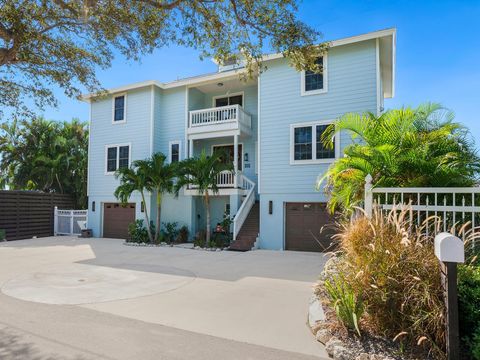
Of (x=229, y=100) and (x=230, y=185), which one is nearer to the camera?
(x=230, y=185)

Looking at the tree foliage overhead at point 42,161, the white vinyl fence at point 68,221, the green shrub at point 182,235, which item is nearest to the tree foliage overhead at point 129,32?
the green shrub at point 182,235

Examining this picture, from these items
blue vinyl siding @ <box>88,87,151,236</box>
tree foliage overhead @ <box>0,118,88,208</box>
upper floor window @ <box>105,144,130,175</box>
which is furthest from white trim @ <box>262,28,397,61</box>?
tree foliage overhead @ <box>0,118,88,208</box>

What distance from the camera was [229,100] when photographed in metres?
16.8

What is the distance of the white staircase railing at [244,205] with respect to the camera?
13.5 meters

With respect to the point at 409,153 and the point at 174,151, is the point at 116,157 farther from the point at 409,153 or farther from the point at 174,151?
the point at 409,153

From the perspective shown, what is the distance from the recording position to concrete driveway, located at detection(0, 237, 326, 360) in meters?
3.84

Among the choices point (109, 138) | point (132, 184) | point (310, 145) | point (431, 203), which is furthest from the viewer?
point (109, 138)

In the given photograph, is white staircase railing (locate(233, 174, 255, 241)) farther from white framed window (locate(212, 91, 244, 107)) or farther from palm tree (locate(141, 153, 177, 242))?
white framed window (locate(212, 91, 244, 107))

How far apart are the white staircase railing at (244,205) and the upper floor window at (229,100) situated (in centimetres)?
412

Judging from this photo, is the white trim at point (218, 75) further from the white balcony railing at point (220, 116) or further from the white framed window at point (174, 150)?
the white framed window at point (174, 150)

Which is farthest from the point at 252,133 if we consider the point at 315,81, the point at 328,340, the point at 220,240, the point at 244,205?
the point at 328,340

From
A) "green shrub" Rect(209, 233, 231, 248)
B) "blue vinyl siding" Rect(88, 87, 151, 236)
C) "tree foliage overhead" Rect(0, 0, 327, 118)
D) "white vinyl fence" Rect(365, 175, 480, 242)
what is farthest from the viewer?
"blue vinyl siding" Rect(88, 87, 151, 236)

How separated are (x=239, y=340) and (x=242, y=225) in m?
9.76

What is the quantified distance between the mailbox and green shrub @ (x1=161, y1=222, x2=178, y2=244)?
13.0 m
